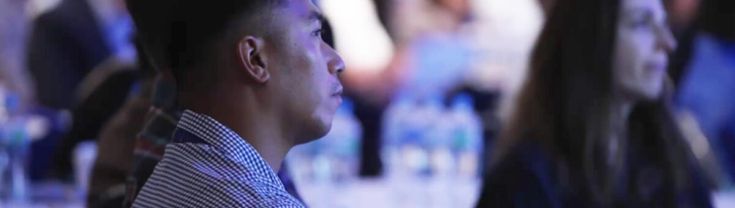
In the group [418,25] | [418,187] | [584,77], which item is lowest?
[418,187]

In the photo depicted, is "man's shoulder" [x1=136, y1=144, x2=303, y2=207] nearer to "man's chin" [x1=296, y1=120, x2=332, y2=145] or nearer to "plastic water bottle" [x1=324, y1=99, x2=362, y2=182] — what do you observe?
"man's chin" [x1=296, y1=120, x2=332, y2=145]

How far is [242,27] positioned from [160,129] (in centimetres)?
56

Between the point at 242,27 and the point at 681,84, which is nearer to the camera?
the point at 242,27

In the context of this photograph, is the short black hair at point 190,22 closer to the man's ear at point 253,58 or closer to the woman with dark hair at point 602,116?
the man's ear at point 253,58

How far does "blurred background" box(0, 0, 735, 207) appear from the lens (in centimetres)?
240

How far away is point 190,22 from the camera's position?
1109 millimetres

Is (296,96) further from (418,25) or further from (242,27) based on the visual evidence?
(418,25)

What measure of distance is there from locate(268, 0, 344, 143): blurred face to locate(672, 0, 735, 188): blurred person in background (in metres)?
1.39

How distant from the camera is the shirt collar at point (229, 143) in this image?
1073 millimetres

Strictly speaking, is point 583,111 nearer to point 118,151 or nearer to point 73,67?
point 118,151

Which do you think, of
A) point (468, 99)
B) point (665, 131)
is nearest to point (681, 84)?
point (665, 131)

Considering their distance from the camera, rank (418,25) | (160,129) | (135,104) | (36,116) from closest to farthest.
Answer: (160,129) < (135,104) < (418,25) < (36,116)

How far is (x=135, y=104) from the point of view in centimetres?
201

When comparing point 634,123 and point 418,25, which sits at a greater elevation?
point 418,25
